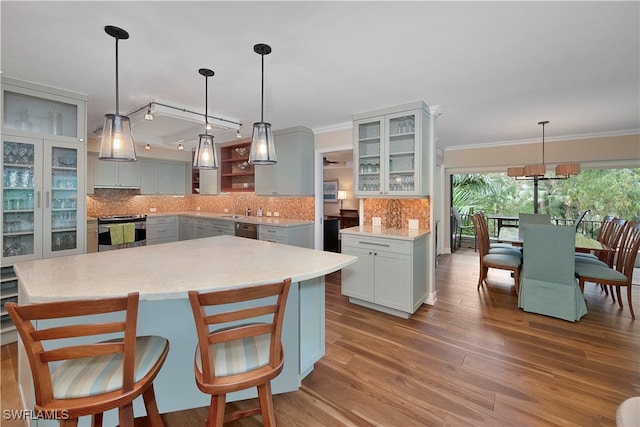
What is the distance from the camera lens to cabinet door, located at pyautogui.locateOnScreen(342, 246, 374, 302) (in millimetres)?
3379

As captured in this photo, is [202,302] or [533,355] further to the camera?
[533,355]

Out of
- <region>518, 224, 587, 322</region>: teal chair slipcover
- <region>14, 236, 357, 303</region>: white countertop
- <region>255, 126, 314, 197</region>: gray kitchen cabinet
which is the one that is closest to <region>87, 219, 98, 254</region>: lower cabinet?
<region>255, 126, 314, 197</region>: gray kitchen cabinet

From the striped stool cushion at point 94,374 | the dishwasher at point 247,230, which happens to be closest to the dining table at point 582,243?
the dishwasher at point 247,230

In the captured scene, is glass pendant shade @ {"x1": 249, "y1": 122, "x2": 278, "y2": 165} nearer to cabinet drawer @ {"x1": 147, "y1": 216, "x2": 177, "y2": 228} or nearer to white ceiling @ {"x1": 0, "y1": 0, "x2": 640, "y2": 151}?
white ceiling @ {"x1": 0, "y1": 0, "x2": 640, "y2": 151}

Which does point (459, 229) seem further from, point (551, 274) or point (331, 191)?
point (551, 274)

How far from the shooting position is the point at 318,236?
Answer: 4648 millimetres

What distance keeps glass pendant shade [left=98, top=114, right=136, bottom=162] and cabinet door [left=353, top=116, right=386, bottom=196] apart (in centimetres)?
266

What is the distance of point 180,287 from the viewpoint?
1309 millimetres

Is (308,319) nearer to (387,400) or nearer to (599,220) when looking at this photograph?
(387,400)

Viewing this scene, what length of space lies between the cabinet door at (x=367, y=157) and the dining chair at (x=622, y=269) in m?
2.62

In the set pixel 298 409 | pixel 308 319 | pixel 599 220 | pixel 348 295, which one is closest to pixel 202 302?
pixel 308 319

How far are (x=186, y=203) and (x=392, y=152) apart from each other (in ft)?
18.0

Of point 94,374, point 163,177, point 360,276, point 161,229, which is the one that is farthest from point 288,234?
point 163,177

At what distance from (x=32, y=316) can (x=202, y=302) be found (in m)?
0.54
